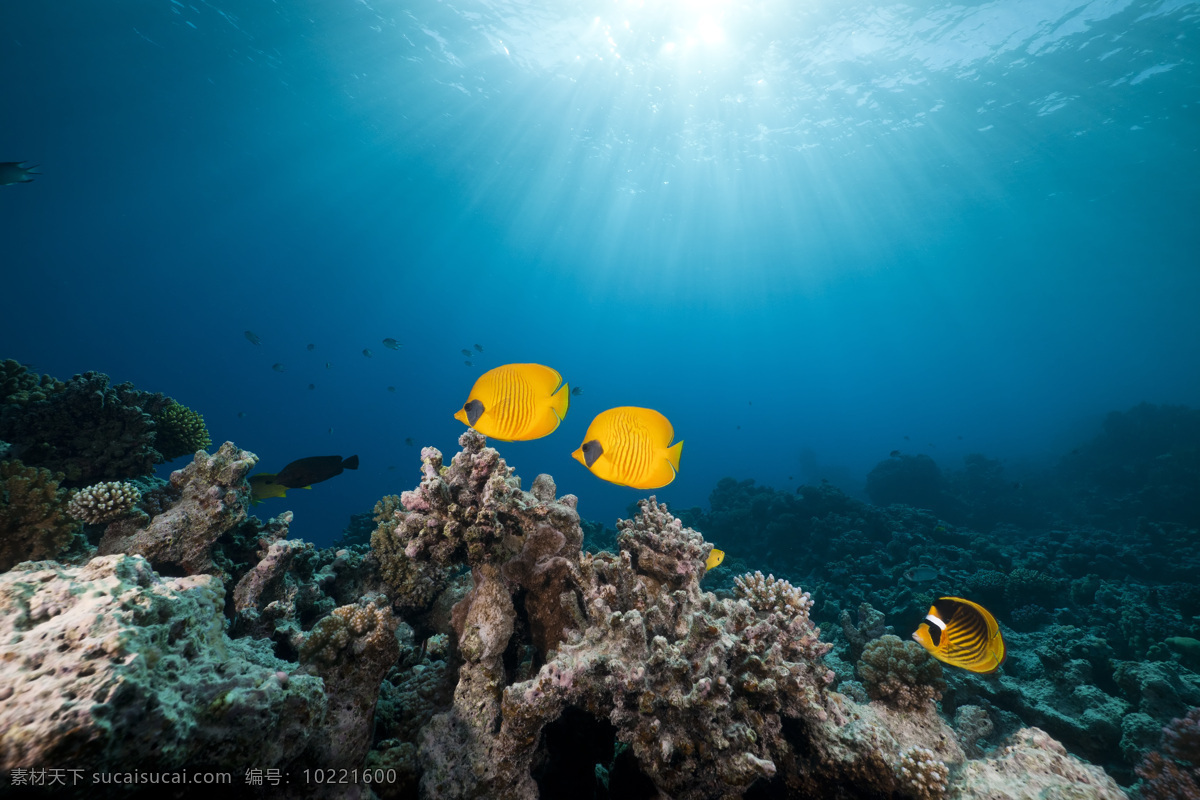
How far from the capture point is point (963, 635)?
109 inches

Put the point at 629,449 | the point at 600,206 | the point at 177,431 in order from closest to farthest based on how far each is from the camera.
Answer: the point at 629,449, the point at 177,431, the point at 600,206

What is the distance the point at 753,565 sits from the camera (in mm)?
13547

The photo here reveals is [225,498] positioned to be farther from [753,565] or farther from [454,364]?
[454,364]

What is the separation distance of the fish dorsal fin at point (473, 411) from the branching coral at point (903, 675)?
3.97 meters

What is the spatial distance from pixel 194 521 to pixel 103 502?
2.29 feet

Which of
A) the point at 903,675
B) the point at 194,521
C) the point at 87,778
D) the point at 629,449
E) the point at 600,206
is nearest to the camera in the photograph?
the point at 87,778

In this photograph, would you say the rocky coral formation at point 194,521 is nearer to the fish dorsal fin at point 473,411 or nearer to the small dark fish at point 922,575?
the fish dorsal fin at point 473,411

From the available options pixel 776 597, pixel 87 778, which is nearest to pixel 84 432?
pixel 87 778

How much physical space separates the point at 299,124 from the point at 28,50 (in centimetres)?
1423

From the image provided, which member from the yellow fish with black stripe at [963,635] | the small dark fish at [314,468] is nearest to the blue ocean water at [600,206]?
the small dark fish at [314,468]

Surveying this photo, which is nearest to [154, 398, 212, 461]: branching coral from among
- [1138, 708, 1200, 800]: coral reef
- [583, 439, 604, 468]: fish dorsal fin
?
Answer: [583, 439, 604, 468]: fish dorsal fin

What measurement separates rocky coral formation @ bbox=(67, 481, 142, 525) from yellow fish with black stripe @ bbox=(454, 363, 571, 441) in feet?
12.4

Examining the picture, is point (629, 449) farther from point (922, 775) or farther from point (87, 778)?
point (922, 775)

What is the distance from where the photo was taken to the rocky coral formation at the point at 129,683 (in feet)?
4.04
